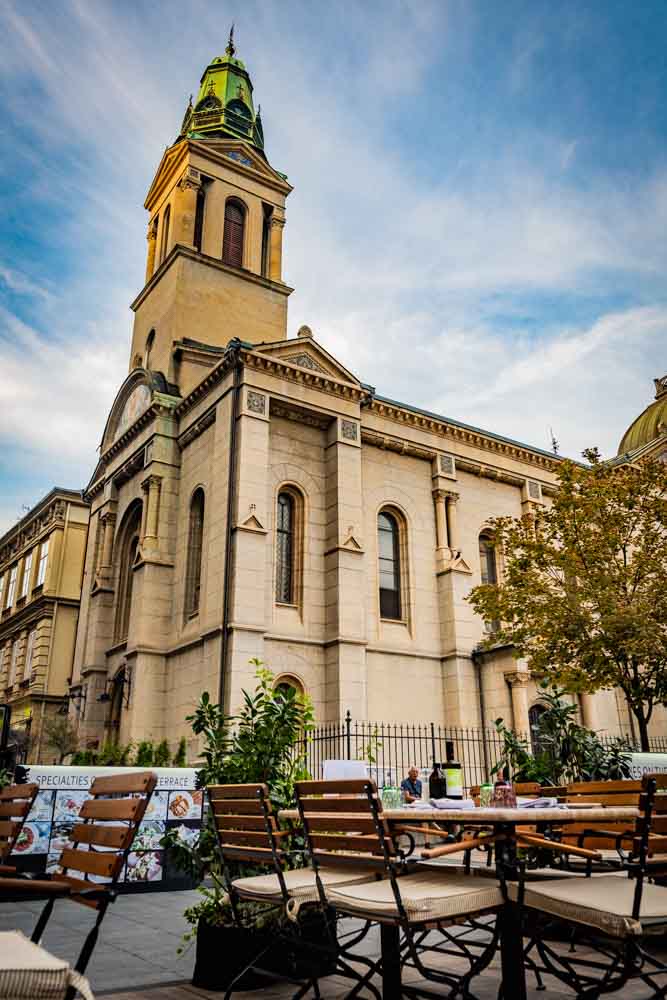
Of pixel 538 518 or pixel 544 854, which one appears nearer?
pixel 544 854

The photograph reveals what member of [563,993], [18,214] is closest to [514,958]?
[563,993]

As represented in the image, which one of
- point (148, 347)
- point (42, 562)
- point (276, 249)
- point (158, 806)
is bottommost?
point (158, 806)

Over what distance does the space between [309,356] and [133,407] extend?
7.77m

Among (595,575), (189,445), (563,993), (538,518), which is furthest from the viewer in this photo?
(189,445)

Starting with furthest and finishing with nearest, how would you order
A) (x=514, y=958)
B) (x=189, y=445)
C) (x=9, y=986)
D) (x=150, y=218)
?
1. (x=150, y=218)
2. (x=189, y=445)
3. (x=514, y=958)
4. (x=9, y=986)

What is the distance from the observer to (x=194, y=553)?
2325cm

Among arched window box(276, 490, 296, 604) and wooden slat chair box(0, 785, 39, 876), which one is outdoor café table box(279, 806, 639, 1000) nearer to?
wooden slat chair box(0, 785, 39, 876)

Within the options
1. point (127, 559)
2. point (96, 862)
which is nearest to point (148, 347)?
point (127, 559)

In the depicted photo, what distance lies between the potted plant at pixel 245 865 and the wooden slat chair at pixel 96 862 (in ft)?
4.95

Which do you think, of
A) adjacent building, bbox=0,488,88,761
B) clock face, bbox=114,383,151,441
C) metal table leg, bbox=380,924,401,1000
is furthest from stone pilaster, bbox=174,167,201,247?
metal table leg, bbox=380,924,401,1000

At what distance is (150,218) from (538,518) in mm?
22368

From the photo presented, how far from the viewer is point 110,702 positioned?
84.7 ft

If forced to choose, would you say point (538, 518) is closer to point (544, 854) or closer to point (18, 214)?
point (544, 854)

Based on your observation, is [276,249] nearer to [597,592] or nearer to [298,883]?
[597,592]
